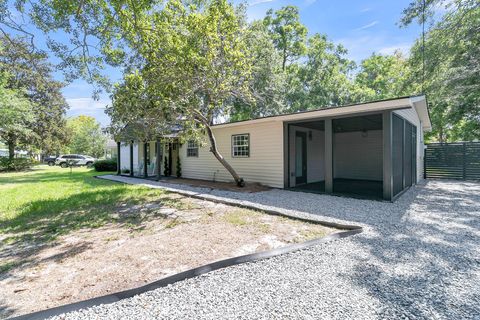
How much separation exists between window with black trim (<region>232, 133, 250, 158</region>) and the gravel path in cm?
613

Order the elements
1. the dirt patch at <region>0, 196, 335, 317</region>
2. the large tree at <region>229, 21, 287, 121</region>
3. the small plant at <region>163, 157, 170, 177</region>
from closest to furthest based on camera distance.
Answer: the dirt patch at <region>0, 196, 335, 317</region> → the small plant at <region>163, 157, 170, 177</region> → the large tree at <region>229, 21, 287, 121</region>

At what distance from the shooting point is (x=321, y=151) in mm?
11508

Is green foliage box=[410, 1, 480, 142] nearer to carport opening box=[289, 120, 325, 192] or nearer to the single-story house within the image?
the single-story house

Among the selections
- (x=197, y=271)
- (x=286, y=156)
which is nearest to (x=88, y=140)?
(x=286, y=156)

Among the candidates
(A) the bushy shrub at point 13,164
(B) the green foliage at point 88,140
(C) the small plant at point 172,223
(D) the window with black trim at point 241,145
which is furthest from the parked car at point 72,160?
(C) the small plant at point 172,223

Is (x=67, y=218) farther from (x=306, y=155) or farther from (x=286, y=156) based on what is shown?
(x=306, y=155)

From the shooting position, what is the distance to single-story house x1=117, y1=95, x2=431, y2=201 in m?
6.64

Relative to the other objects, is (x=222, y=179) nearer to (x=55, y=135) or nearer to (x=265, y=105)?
(x=265, y=105)

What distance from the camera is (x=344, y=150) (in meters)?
12.5

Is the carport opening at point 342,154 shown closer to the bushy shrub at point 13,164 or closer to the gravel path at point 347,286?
the gravel path at point 347,286

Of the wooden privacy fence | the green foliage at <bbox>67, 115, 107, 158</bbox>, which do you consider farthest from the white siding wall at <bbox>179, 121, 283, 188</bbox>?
the green foliage at <bbox>67, 115, 107, 158</bbox>

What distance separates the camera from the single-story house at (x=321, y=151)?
6.64m

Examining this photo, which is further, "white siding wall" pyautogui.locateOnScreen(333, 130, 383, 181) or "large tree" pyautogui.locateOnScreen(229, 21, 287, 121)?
"large tree" pyautogui.locateOnScreen(229, 21, 287, 121)

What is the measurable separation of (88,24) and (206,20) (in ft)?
8.98
